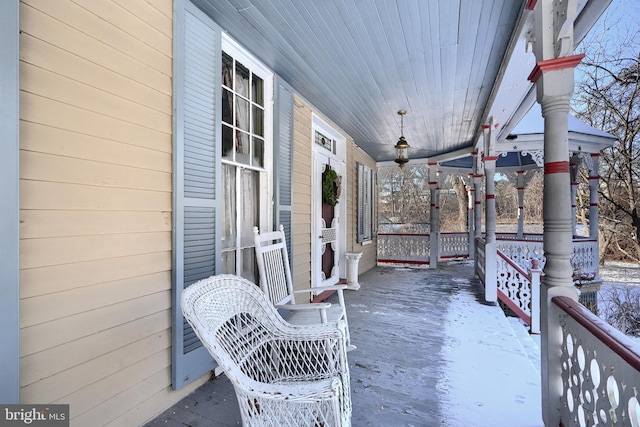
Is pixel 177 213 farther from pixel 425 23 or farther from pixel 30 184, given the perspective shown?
pixel 425 23

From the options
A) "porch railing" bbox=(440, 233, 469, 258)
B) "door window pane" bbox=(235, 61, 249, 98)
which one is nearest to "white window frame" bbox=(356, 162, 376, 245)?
"porch railing" bbox=(440, 233, 469, 258)

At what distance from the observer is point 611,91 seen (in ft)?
21.9

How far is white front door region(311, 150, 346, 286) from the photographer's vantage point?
4.35 m

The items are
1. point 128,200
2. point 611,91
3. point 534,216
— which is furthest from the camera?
point 534,216

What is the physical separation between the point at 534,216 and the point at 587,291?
1308 centimetres

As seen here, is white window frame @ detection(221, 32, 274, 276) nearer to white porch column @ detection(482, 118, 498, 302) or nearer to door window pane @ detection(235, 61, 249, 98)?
door window pane @ detection(235, 61, 249, 98)

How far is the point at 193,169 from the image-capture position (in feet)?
6.66

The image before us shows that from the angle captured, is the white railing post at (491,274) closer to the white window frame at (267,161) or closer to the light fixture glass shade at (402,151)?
the light fixture glass shade at (402,151)

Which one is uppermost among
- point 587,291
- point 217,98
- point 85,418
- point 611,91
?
point 611,91

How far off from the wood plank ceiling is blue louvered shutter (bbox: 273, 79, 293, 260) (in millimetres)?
222

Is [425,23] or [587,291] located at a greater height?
[425,23]

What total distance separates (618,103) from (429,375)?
7.98 meters

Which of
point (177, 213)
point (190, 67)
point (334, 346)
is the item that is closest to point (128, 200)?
point (177, 213)

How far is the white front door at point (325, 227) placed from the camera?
4.35 meters
